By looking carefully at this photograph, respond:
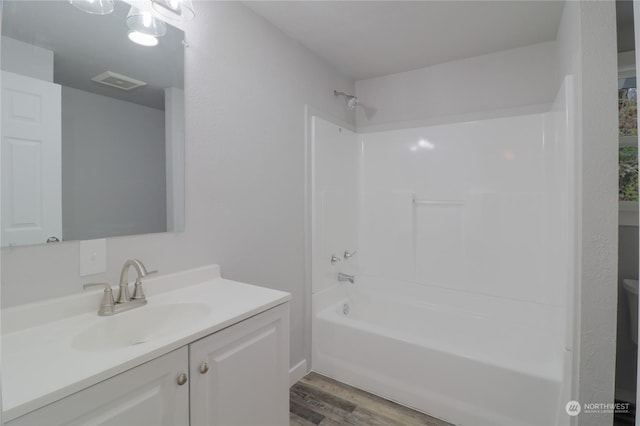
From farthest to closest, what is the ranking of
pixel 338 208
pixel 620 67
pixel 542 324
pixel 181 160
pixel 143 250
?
1. pixel 338 208
2. pixel 542 324
3. pixel 620 67
4. pixel 181 160
5. pixel 143 250

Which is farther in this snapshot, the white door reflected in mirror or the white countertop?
the white door reflected in mirror

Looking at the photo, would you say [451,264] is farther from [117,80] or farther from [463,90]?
[117,80]

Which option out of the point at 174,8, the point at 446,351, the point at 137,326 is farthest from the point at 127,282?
the point at 446,351

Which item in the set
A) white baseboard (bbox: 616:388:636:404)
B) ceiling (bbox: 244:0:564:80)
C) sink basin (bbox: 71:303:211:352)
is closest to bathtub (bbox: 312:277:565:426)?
white baseboard (bbox: 616:388:636:404)

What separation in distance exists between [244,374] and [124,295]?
23.0 inches

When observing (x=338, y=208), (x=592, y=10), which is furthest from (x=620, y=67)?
(x=338, y=208)

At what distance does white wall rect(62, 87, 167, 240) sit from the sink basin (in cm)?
35

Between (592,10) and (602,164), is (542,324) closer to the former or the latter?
(602,164)

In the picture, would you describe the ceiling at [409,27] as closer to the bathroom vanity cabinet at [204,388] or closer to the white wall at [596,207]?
the white wall at [596,207]

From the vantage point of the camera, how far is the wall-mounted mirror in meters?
1.10

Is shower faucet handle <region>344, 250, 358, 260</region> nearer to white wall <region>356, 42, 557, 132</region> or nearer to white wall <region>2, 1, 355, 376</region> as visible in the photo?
white wall <region>2, 1, 355, 376</region>

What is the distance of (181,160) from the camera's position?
1587 mm

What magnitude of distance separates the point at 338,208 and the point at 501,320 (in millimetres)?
1554

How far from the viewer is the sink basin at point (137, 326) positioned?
114 cm
